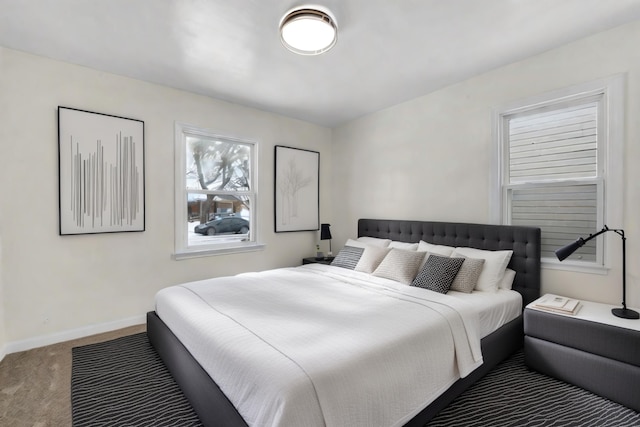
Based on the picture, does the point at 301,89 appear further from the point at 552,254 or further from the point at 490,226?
the point at 552,254

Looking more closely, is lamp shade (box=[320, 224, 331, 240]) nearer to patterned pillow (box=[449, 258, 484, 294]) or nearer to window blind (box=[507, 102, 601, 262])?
patterned pillow (box=[449, 258, 484, 294])

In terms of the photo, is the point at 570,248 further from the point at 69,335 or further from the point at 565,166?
the point at 69,335

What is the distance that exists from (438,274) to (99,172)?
3371 mm

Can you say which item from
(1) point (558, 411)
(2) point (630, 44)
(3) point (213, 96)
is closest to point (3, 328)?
(3) point (213, 96)

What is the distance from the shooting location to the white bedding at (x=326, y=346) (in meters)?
1.23

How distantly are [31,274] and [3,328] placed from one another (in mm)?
463

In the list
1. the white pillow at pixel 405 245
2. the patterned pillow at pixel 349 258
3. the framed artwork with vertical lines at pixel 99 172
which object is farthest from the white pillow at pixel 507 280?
the framed artwork with vertical lines at pixel 99 172

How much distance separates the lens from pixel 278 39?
2.39 m

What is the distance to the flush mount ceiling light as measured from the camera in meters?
2.00

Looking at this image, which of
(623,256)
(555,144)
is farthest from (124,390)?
(555,144)

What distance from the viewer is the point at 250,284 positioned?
2.62 meters

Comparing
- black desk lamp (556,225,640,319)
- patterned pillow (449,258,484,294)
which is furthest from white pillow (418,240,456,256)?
black desk lamp (556,225,640,319)

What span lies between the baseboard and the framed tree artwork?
2043 mm

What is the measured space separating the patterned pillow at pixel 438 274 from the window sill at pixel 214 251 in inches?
87.8
